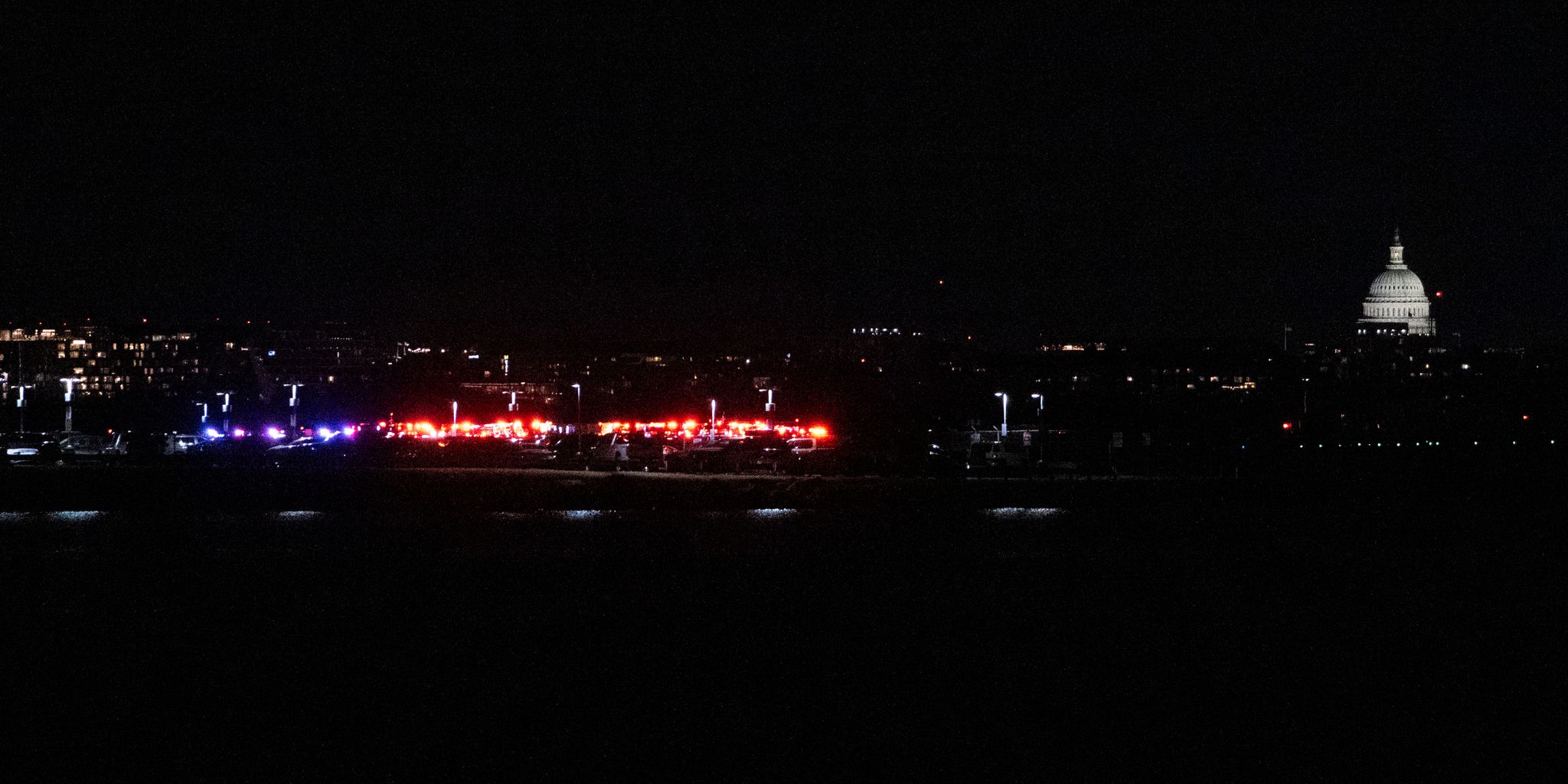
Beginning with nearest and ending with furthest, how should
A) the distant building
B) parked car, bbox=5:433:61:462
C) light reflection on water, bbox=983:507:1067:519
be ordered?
1. light reflection on water, bbox=983:507:1067:519
2. parked car, bbox=5:433:61:462
3. the distant building

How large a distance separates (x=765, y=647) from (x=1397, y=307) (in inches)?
4072

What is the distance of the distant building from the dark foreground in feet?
284

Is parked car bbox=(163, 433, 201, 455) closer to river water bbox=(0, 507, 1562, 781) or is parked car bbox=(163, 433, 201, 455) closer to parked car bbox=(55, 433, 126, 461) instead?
parked car bbox=(55, 433, 126, 461)

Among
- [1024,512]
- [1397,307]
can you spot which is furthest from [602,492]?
[1397,307]

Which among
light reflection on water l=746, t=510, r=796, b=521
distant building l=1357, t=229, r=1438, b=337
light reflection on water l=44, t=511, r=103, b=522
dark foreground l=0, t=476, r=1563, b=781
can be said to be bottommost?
dark foreground l=0, t=476, r=1563, b=781

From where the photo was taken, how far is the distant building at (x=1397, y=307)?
4040 inches

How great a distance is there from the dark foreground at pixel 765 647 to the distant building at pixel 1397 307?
8651 centimetres

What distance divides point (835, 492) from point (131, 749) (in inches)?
608

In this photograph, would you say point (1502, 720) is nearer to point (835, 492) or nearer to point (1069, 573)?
point (1069, 573)

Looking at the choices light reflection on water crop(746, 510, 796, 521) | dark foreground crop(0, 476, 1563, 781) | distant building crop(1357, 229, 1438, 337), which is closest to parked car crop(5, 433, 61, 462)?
dark foreground crop(0, 476, 1563, 781)

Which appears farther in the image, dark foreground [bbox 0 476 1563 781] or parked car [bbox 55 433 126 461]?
parked car [bbox 55 433 126 461]

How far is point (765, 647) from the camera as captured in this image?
1316 cm

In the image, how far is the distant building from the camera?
103m

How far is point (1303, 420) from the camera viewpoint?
43.8 meters
